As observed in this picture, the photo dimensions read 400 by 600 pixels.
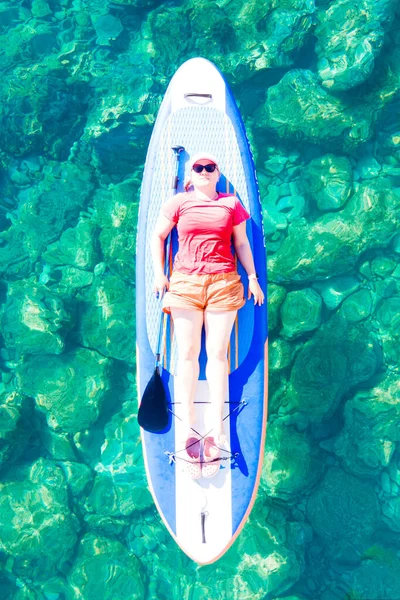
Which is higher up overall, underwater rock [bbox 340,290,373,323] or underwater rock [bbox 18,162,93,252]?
underwater rock [bbox 18,162,93,252]

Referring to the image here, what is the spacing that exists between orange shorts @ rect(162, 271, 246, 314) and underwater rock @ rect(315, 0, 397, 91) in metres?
3.56

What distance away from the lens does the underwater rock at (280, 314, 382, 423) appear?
6578 millimetres

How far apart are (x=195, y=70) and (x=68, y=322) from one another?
3406mm

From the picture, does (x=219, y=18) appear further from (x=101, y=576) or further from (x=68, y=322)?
(x=101, y=576)

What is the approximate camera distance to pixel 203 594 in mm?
6609

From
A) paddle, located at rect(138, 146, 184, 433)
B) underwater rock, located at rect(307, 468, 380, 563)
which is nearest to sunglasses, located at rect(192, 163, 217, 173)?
paddle, located at rect(138, 146, 184, 433)

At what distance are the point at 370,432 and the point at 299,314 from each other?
174cm

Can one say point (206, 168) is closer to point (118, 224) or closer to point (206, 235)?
point (206, 235)

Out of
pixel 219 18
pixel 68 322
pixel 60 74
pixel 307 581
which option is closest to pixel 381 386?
pixel 307 581

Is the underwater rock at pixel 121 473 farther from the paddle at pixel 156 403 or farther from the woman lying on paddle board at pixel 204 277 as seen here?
the woman lying on paddle board at pixel 204 277

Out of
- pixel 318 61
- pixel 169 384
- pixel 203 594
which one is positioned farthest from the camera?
pixel 318 61

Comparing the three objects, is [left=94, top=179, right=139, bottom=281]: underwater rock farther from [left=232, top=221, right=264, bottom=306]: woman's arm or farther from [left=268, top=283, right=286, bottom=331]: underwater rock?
[left=232, top=221, right=264, bottom=306]: woman's arm

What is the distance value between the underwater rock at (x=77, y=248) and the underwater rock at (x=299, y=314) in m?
2.56

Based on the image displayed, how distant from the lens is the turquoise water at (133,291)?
665 centimetres
